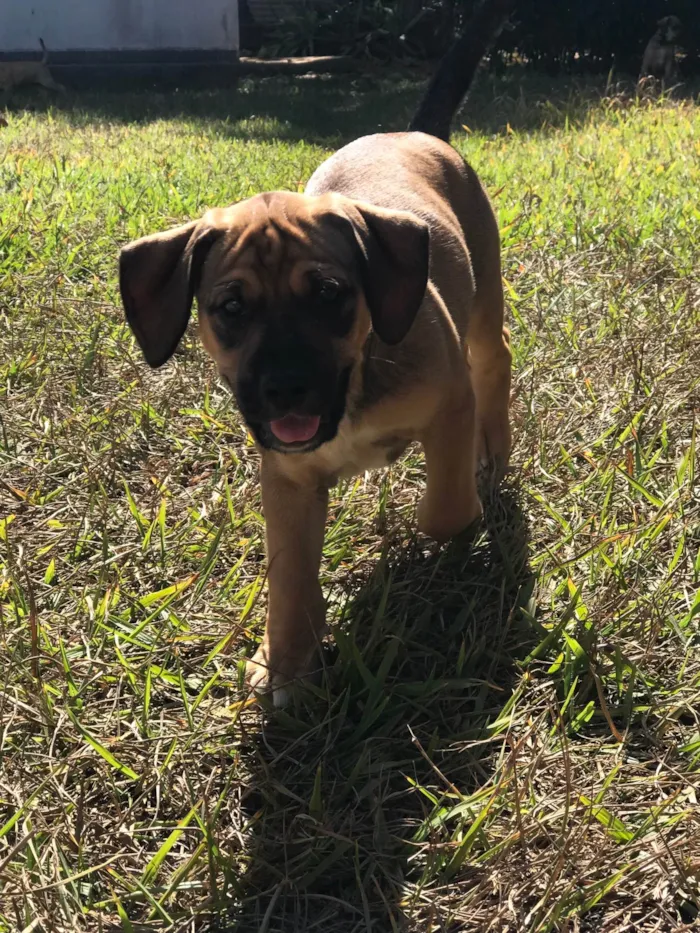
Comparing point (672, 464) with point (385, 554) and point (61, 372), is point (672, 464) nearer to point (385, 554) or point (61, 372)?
point (385, 554)

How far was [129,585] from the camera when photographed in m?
2.84

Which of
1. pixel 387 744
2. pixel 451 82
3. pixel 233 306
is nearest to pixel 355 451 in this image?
pixel 233 306

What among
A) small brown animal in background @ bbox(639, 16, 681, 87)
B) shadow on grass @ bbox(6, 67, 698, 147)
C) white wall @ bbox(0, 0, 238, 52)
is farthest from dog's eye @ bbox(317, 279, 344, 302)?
white wall @ bbox(0, 0, 238, 52)

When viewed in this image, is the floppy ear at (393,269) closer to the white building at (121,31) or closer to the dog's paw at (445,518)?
the dog's paw at (445,518)

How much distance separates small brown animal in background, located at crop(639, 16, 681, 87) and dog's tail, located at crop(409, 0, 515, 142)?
29.1ft

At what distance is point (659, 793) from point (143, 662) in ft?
4.07

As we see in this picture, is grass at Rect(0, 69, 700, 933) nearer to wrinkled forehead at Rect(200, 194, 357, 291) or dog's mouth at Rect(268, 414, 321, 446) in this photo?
dog's mouth at Rect(268, 414, 321, 446)

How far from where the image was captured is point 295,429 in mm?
2363

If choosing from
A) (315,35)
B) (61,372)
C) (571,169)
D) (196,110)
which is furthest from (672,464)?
(315,35)

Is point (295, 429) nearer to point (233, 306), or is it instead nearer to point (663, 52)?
point (233, 306)

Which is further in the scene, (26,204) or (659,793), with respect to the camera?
(26,204)

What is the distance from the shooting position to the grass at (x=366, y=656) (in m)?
1.88

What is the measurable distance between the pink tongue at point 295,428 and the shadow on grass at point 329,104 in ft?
22.0

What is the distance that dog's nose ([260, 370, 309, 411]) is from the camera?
220 cm
